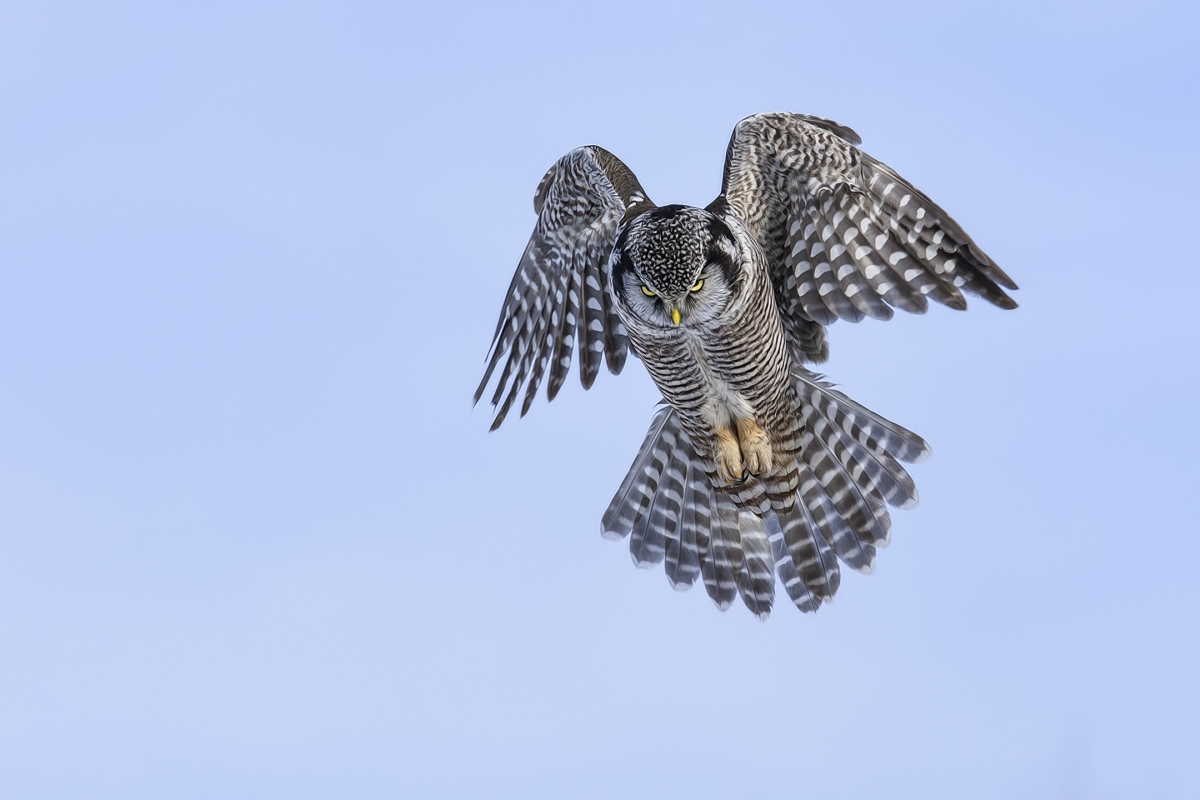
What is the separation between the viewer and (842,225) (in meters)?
10.7

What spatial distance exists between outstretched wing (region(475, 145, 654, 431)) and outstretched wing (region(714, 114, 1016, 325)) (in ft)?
2.92

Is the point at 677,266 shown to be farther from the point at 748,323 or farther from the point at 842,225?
the point at 842,225

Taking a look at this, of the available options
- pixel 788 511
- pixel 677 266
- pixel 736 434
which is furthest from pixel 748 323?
pixel 788 511

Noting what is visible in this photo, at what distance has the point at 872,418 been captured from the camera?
38.6ft

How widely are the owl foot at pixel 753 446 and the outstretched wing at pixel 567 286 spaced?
1.04 meters

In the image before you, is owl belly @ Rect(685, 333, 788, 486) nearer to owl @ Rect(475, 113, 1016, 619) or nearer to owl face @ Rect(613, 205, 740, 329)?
owl @ Rect(475, 113, 1016, 619)

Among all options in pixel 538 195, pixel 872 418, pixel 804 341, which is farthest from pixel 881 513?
pixel 538 195

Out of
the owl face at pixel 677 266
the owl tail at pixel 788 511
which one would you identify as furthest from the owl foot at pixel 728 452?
the owl face at pixel 677 266

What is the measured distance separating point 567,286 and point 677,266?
1.90 meters

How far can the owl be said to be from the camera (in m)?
10.4

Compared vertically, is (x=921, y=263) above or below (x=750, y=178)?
below

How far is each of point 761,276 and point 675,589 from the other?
109 inches

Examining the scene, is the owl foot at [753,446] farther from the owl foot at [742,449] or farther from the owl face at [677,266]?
the owl face at [677,266]

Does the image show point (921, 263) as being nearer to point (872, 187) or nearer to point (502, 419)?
point (872, 187)
